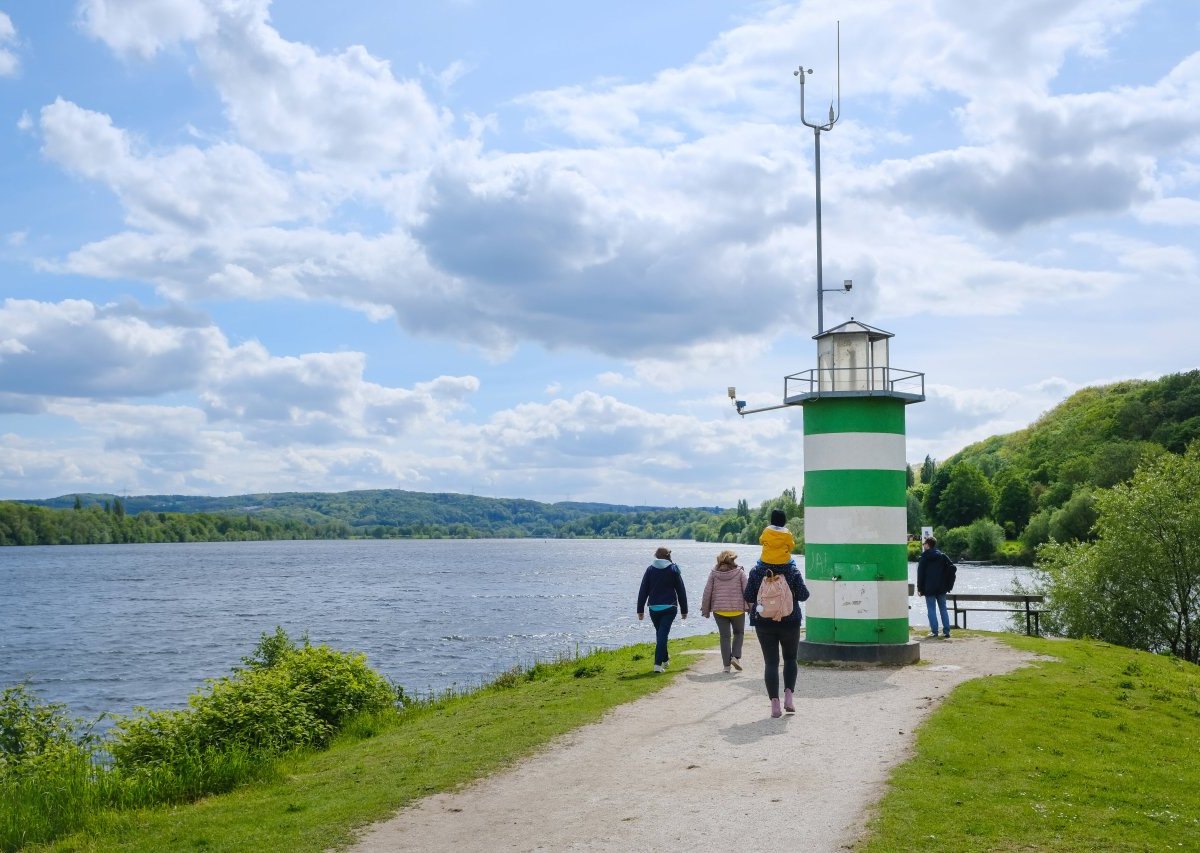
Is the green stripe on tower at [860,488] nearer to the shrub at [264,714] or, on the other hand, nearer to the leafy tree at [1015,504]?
the shrub at [264,714]

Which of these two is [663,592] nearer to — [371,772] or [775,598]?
[775,598]

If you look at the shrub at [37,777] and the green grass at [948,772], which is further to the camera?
the shrub at [37,777]

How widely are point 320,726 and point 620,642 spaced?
2650 cm

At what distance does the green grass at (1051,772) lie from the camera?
8781 mm

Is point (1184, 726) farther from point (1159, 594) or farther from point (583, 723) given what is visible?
point (1159, 594)

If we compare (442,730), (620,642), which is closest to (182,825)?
(442,730)

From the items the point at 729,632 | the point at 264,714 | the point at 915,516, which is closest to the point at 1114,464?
the point at 915,516

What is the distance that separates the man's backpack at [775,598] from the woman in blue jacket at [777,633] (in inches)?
2.2

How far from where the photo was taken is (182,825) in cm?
1027

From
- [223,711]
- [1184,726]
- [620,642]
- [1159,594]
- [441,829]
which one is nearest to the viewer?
[441,829]

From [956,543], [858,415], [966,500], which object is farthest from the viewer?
[966,500]

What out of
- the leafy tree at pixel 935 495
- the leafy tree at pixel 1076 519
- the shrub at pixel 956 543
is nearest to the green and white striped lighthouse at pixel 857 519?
the leafy tree at pixel 1076 519

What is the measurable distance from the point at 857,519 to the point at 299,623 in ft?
140

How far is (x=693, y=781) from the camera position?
10.8m
